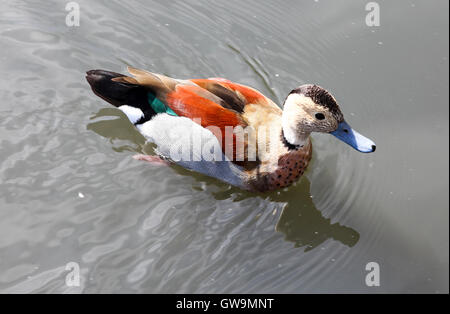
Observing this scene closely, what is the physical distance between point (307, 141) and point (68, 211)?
2.17 m

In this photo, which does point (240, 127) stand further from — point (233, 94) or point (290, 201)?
point (290, 201)

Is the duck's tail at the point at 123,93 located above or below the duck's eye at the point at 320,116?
below

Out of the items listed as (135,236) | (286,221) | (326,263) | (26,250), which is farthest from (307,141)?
(26,250)

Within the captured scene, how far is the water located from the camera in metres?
4.76

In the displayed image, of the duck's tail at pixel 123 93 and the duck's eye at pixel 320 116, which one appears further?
the duck's tail at pixel 123 93

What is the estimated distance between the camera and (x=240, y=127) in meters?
5.02

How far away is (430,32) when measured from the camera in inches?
250

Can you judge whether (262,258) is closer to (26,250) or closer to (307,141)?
(307,141)

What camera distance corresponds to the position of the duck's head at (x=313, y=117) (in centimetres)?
490

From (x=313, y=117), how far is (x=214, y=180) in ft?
3.63

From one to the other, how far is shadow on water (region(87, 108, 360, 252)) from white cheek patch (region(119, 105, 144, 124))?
0.22m

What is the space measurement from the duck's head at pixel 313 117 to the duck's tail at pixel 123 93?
128 cm

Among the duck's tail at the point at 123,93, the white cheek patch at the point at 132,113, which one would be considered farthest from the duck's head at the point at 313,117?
the white cheek patch at the point at 132,113

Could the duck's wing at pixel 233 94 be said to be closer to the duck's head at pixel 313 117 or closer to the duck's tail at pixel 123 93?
the duck's head at pixel 313 117
